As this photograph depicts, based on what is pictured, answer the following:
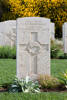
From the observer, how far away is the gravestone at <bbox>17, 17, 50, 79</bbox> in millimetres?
7785

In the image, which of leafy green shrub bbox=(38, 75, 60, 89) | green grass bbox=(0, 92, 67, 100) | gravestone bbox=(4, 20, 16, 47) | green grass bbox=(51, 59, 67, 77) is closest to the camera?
green grass bbox=(0, 92, 67, 100)

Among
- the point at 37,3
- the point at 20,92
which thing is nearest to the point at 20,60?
the point at 20,92

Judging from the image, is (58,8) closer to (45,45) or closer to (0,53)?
(0,53)

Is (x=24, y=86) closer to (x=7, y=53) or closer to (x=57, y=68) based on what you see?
(x=57, y=68)

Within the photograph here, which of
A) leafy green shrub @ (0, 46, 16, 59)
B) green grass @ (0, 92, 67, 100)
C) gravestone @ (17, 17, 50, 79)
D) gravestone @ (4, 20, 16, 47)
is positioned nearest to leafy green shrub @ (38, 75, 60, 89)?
gravestone @ (17, 17, 50, 79)

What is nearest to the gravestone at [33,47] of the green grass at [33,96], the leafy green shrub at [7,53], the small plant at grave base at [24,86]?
the small plant at grave base at [24,86]

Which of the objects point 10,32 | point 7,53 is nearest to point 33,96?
point 7,53

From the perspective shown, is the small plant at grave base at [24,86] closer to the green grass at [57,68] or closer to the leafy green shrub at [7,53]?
the green grass at [57,68]

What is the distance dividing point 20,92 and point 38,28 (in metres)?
1.98

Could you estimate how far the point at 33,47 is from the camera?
7.89 meters

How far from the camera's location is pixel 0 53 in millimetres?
14711

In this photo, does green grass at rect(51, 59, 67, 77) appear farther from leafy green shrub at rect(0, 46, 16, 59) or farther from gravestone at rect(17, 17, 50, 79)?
leafy green shrub at rect(0, 46, 16, 59)

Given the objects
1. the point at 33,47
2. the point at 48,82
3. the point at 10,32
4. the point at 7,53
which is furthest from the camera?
the point at 10,32

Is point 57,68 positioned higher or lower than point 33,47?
lower
